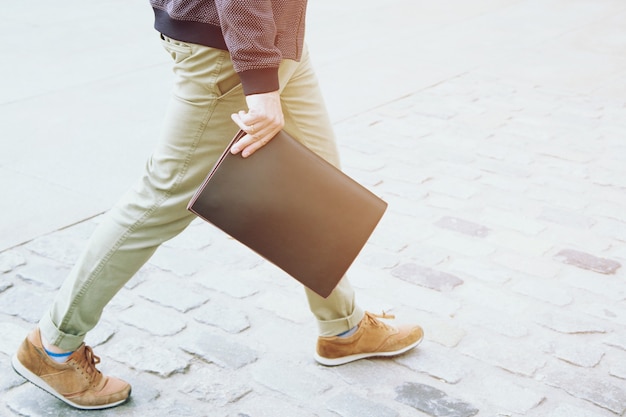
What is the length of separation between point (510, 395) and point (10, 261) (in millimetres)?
2204

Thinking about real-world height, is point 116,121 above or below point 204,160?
below

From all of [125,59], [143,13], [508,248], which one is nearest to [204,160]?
[508,248]

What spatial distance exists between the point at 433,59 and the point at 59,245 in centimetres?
441

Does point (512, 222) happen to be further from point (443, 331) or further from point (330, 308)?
point (330, 308)

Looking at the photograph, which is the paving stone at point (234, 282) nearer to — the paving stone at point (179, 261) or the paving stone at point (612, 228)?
the paving stone at point (179, 261)

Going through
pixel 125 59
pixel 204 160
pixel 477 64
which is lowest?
pixel 477 64

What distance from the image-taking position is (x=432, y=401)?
314 centimetres

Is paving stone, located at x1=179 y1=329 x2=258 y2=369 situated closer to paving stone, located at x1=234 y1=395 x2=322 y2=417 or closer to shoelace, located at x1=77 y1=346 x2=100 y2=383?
paving stone, located at x1=234 y1=395 x2=322 y2=417

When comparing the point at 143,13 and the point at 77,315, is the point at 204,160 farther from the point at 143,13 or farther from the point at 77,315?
the point at 143,13

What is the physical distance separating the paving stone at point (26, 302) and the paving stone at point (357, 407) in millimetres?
1248

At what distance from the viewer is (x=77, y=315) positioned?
9.60 feet

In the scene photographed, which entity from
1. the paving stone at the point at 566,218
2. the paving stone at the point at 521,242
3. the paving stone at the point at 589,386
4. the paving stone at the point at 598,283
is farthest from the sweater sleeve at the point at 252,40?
the paving stone at the point at 566,218

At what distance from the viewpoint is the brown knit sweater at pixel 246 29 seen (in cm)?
246

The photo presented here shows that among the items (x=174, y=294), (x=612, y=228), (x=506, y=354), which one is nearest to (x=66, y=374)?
(x=174, y=294)
